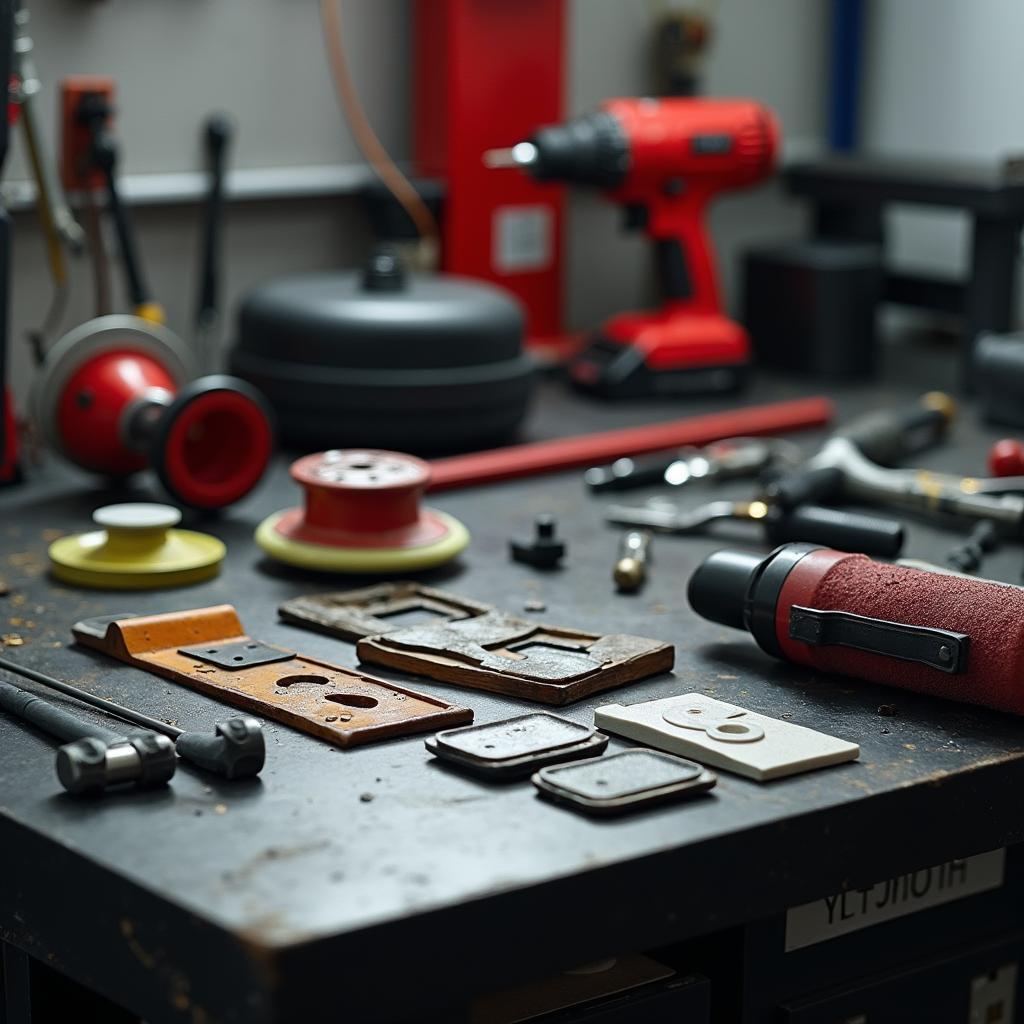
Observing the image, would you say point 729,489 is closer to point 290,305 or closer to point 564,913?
point 290,305

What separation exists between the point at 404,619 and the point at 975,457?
0.96 metres

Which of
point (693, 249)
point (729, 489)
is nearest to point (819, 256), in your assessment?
point (693, 249)

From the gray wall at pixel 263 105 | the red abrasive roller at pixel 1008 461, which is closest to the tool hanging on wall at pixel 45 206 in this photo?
the gray wall at pixel 263 105

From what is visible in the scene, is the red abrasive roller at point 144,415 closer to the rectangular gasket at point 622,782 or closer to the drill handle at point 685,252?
the rectangular gasket at point 622,782

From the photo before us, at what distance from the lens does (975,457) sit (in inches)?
84.3

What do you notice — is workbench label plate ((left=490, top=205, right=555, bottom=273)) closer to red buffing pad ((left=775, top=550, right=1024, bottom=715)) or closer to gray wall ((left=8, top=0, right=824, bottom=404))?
gray wall ((left=8, top=0, right=824, bottom=404))

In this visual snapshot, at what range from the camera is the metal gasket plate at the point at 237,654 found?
1334 millimetres

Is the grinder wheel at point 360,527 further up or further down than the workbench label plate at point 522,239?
further down

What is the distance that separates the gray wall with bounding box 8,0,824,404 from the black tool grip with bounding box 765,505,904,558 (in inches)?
41.9

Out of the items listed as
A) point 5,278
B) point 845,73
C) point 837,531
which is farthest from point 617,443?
point 845,73

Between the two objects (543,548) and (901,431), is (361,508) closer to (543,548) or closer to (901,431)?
(543,548)

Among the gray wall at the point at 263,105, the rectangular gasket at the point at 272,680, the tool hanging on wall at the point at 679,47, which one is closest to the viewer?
the rectangular gasket at the point at 272,680

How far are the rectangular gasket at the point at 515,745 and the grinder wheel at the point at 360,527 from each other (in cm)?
43

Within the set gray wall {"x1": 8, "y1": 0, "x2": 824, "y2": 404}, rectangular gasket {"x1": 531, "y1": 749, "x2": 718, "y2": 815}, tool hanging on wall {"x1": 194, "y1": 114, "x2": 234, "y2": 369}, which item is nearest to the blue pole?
gray wall {"x1": 8, "y1": 0, "x2": 824, "y2": 404}
